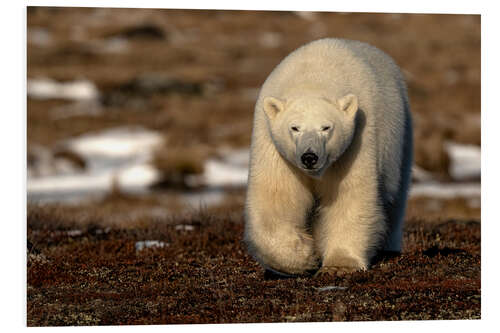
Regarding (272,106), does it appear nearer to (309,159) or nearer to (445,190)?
(309,159)

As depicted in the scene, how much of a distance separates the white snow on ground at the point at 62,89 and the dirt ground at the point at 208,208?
362 millimetres

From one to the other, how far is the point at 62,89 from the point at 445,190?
1602 centimetres

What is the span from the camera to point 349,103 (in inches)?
233

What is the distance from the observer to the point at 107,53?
3159cm

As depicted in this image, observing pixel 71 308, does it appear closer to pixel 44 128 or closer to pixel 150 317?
pixel 150 317

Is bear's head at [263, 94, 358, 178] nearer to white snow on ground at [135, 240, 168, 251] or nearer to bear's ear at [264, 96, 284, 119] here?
bear's ear at [264, 96, 284, 119]

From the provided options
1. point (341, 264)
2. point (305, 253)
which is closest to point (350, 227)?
point (341, 264)

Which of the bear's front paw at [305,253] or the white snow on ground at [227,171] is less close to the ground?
the bear's front paw at [305,253]

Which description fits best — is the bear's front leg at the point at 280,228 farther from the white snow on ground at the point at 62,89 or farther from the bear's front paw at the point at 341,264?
the white snow on ground at the point at 62,89

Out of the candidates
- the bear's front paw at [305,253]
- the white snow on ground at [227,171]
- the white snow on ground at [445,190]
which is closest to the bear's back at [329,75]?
the bear's front paw at [305,253]

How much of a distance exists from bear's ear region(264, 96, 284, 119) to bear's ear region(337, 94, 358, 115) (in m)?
0.44

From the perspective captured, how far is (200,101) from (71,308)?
22778 millimetres

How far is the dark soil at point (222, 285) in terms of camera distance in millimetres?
5688

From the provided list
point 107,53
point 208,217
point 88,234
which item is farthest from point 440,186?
point 107,53
